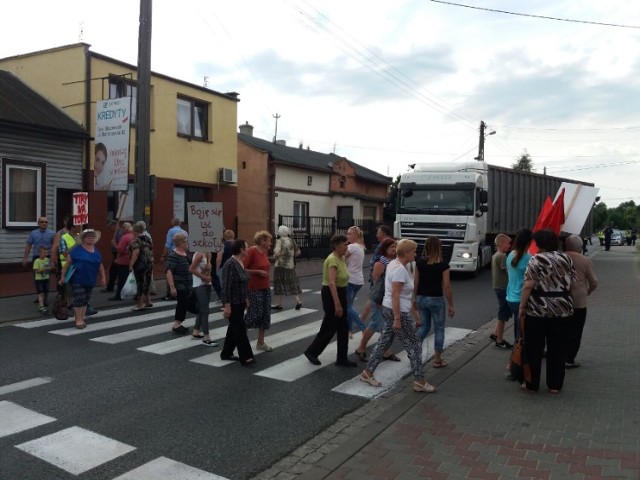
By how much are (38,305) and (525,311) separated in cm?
944

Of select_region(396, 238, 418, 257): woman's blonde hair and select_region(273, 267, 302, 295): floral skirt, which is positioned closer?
select_region(396, 238, 418, 257): woman's blonde hair

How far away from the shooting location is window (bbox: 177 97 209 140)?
67.6 ft

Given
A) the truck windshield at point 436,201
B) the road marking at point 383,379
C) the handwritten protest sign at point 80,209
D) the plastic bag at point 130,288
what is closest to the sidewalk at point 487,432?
the road marking at point 383,379

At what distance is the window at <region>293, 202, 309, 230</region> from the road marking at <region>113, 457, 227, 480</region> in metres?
21.5

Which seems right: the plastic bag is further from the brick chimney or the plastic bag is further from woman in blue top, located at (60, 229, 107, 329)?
the brick chimney

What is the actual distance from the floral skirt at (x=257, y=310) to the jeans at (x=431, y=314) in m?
2.07

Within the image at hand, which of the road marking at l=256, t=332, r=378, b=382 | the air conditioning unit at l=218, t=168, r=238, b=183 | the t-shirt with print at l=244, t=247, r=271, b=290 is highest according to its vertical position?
the air conditioning unit at l=218, t=168, r=238, b=183

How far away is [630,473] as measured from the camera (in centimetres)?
393

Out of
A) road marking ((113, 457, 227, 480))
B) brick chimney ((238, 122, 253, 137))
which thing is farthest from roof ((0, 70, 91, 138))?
brick chimney ((238, 122, 253, 137))

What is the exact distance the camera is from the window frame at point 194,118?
2045 centimetres

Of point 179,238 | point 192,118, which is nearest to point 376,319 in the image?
point 179,238

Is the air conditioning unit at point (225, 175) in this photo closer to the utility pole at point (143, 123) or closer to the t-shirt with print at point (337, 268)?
the utility pole at point (143, 123)

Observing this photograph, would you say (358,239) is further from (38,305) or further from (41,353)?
(38,305)

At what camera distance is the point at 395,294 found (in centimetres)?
591
